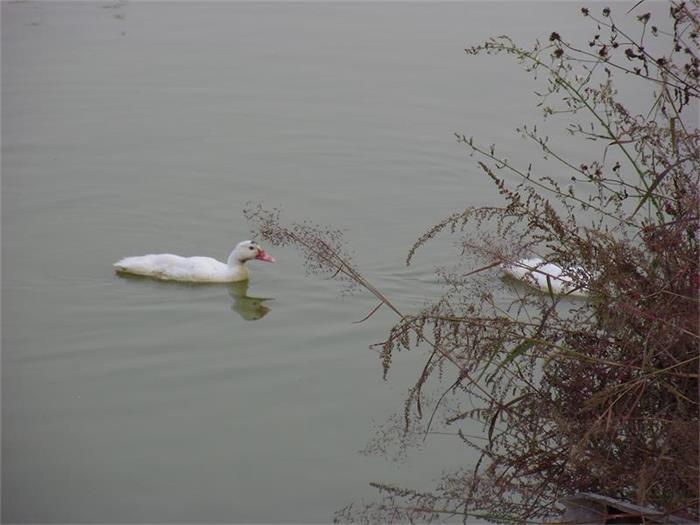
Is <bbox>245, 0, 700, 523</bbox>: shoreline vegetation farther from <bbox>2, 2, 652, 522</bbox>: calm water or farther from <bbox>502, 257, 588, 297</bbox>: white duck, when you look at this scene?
<bbox>2, 2, 652, 522</bbox>: calm water

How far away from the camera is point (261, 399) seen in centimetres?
647

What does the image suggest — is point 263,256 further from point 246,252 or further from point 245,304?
point 245,304

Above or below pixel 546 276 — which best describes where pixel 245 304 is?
above

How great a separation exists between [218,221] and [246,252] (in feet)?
3.19

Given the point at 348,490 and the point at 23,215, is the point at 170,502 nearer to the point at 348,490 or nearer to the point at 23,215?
the point at 348,490

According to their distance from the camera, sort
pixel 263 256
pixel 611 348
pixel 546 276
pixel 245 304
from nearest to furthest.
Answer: pixel 611 348, pixel 546 276, pixel 245 304, pixel 263 256

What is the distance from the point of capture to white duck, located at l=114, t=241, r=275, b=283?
8.19 metres

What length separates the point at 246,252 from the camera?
835cm

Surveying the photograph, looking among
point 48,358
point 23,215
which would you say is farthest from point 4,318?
point 23,215

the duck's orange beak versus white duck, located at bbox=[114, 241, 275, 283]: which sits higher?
the duck's orange beak

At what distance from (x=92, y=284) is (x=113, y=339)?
962mm

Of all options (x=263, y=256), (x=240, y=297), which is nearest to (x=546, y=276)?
(x=240, y=297)

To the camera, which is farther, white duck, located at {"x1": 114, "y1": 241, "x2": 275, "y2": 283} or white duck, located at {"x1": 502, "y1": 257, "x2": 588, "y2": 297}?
white duck, located at {"x1": 114, "y1": 241, "x2": 275, "y2": 283}

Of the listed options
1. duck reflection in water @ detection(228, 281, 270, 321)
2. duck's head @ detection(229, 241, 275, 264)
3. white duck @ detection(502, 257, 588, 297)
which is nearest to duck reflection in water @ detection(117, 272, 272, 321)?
duck reflection in water @ detection(228, 281, 270, 321)
